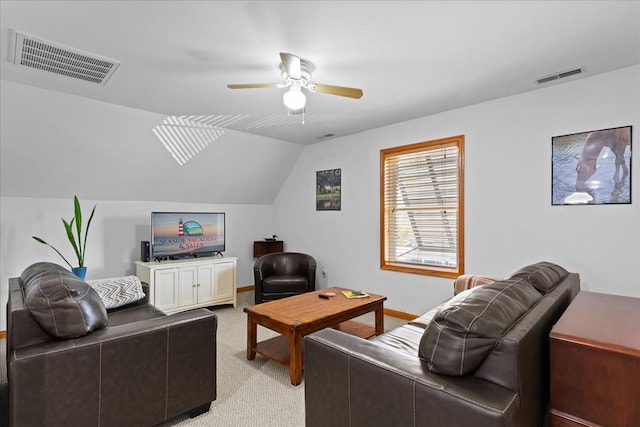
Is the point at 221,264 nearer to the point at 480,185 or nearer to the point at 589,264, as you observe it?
the point at 480,185

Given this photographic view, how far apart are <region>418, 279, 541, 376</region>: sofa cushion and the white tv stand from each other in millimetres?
3663

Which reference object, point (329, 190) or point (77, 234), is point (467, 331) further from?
point (77, 234)

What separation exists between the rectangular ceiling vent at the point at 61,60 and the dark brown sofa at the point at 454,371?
8.52 ft

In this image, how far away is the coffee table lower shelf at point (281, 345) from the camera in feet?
9.14

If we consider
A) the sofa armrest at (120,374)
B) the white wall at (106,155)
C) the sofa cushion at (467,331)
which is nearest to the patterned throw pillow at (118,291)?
the sofa armrest at (120,374)

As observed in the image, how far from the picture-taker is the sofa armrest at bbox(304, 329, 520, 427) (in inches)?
44.5

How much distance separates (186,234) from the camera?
458 cm

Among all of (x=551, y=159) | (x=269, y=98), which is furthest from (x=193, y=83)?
(x=551, y=159)

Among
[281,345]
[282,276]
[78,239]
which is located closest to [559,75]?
[281,345]

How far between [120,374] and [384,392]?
1405 mm

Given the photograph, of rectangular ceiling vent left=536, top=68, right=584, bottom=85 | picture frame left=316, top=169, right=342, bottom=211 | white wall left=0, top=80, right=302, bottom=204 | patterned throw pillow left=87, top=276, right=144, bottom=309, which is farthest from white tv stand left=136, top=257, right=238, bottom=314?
rectangular ceiling vent left=536, top=68, right=584, bottom=85

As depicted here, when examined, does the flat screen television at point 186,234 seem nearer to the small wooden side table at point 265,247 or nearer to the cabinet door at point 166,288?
the cabinet door at point 166,288

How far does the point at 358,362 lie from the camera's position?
1446 mm

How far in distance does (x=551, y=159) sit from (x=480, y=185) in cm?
67
